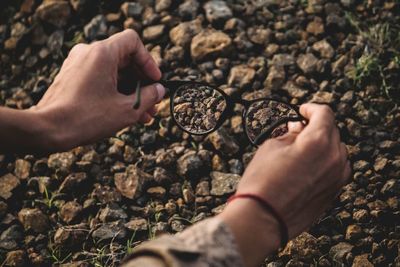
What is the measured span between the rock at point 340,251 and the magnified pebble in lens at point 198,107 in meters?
0.81

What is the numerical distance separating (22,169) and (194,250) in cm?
198

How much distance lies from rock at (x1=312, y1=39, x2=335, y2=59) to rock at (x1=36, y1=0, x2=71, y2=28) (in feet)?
5.78

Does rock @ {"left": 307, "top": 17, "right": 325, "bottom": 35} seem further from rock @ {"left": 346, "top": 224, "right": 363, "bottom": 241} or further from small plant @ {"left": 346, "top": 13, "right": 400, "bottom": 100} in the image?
rock @ {"left": 346, "top": 224, "right": 363, "bottom": 241}

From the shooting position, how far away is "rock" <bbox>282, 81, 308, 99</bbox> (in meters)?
3.15

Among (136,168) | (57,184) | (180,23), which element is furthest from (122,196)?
(180,23)

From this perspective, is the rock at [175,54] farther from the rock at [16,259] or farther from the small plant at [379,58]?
the rock at [16,259]

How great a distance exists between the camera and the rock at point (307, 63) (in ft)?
10.7

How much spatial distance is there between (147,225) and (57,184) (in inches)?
25.3

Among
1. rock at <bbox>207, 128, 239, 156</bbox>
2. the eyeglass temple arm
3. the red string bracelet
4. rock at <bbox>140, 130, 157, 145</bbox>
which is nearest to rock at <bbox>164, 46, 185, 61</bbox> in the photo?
rock at <bbox>140, 130, 157, 145</bbox>

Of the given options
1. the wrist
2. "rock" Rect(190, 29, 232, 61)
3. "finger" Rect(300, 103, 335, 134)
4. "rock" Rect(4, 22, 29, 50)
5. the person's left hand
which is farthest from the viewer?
"rock" Rect(4, 22, 29, 50)

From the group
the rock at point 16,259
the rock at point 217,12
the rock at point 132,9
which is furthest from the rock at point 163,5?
the rock at point 16,259

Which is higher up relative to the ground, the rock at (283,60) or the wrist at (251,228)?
the wrist at (251,228)

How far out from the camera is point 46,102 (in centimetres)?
218

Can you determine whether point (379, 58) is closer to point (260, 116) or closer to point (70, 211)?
point (260, 116)
